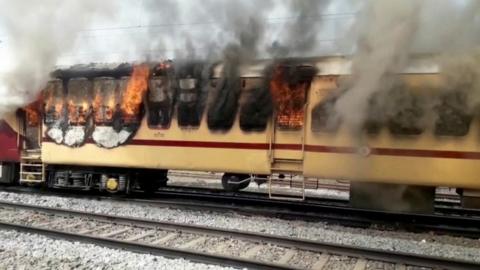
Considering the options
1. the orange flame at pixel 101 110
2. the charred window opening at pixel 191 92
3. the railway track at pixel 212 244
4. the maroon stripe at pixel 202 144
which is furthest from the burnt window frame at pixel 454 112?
the orange flame at pixel 101 110

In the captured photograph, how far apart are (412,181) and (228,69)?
4.04 metres

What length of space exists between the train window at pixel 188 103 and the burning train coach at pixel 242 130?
0.08ft

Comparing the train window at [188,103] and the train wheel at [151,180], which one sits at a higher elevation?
the train window at [188,103]

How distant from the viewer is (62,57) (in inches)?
462

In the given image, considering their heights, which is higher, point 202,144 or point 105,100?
point 105,100

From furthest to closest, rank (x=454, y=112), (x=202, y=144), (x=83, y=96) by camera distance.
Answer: (x=83, y=96)
(x=202, y=144)
(x=454, y=112)

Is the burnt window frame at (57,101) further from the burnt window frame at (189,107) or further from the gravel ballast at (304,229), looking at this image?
the burnt window frame at (189,107)

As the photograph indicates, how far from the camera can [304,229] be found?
9031 mm

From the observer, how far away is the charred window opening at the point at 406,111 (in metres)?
8.57

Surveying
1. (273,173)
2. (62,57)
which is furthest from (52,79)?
(273,173)

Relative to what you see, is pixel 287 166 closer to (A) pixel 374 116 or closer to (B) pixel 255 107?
(B) pixel 255 107

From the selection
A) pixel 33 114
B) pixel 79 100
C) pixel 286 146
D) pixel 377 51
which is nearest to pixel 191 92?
pixel 286 146

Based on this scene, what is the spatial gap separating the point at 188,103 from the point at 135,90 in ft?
4.47

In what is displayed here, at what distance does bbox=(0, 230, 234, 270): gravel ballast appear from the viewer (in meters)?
6.46
